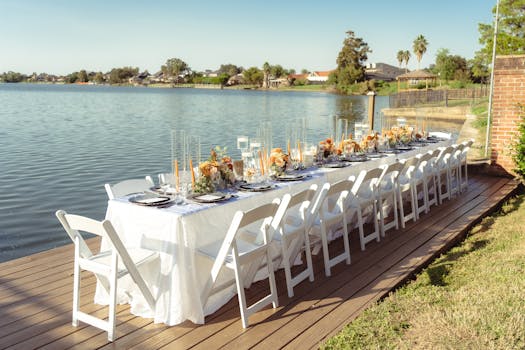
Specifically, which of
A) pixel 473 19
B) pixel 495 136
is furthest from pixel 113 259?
pixel 473 19

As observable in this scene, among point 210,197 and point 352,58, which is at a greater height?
point 352,58

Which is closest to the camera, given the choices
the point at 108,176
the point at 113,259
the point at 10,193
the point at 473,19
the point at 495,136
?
the point at 113,259

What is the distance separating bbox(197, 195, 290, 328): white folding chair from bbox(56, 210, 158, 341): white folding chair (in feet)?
1.49

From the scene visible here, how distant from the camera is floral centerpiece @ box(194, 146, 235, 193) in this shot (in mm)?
4193

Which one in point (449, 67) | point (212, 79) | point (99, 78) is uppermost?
point (99, 78)

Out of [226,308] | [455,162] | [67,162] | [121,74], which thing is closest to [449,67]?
[67,162]

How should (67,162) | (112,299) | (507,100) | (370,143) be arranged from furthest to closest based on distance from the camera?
(67,162), (507,100), (370,143), (112,299)

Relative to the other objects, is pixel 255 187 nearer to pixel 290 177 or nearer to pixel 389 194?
pixel 290 177

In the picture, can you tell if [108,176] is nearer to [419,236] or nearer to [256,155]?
[256,155]

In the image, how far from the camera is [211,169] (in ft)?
14.2

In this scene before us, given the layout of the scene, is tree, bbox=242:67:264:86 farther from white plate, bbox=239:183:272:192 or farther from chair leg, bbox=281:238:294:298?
chair leg, bbox=281:238:294:298

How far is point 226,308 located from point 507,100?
755cm

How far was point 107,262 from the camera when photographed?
3516mm

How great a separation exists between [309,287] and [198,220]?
124 cm
